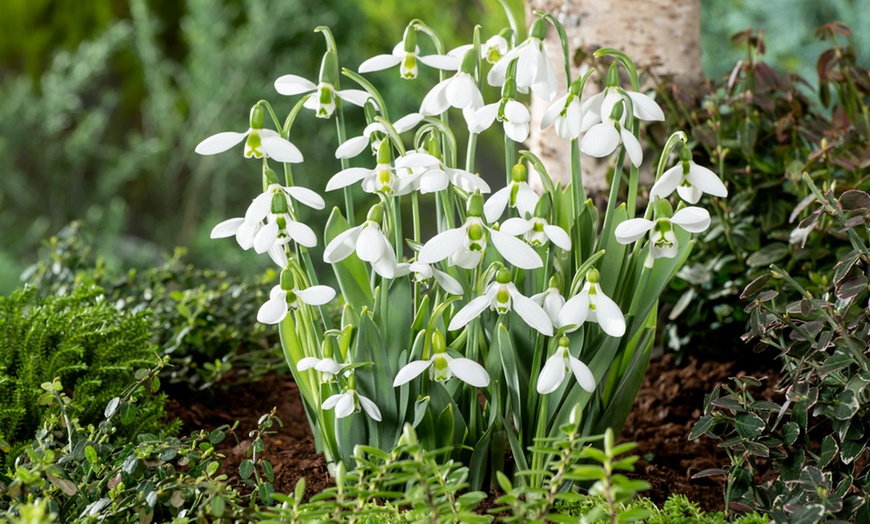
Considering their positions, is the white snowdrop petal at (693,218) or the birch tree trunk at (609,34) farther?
the birch tree trunk at (609,34)

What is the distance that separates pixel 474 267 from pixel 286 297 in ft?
0.91

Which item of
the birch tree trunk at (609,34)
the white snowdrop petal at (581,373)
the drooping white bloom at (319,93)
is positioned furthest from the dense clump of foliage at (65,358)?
the birch tree trunk at (609,34)

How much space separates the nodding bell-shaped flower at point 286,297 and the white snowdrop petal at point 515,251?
25cm

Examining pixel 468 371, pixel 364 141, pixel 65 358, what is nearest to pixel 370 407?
pixel 468 371

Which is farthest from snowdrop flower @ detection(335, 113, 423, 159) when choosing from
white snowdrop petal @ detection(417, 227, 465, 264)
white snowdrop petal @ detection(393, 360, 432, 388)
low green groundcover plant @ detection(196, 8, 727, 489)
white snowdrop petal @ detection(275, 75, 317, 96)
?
white snowdrop petal @ detection(393, 360, 432, 388)

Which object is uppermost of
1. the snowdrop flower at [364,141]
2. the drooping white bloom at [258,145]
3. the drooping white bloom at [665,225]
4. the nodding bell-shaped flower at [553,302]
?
the drooping white bloom at [258,145]

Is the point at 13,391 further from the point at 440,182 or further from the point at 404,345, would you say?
the point at 440,182

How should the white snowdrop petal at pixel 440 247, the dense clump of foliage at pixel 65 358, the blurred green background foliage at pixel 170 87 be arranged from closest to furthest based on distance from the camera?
the white snowdrop petal at pixel 440 247
the dense clump of foliage at pixel 65 358
the blurred green background foliage at pixel 170 87

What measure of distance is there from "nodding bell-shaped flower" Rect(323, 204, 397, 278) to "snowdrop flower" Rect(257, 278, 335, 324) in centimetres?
5

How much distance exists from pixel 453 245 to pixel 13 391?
837mm

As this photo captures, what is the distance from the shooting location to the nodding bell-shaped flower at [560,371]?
111cm

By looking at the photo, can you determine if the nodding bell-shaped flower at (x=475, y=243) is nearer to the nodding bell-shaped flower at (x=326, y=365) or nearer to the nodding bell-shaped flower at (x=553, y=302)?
the nodding bell-shaped flower at (x=553, y=302)

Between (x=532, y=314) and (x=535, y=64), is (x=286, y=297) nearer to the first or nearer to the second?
(x=532, y=314)

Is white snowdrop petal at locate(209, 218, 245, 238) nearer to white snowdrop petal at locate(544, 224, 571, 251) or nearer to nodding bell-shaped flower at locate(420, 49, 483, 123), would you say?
nodding bell-shaped flower at locate(420, 49, 483, 123)
